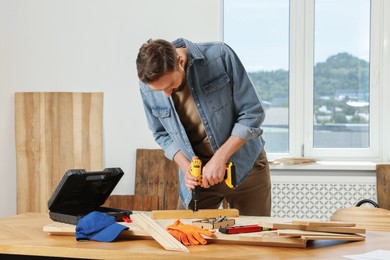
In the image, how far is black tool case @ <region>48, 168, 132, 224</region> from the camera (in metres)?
2.37

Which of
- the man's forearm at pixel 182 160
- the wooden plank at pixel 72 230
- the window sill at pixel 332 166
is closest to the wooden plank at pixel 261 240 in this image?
the wooden plank at pixel 72 230

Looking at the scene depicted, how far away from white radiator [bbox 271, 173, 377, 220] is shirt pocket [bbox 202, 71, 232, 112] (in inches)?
74.6

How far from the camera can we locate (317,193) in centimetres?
452

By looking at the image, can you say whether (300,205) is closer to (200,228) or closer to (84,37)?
(84,37)

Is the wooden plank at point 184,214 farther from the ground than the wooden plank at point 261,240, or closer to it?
farther from the ground

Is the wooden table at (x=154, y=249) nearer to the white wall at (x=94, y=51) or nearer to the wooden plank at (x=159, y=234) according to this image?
the wooden plank at (x=159, y=234)

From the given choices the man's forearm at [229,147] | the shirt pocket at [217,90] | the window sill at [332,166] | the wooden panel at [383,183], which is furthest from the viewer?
the window sill at [332,166]

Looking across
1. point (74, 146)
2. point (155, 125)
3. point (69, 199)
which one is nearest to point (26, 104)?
point (74, 146)

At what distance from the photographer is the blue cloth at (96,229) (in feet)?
7.13

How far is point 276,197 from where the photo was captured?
4562mm

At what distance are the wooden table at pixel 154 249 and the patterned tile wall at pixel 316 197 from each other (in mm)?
2226

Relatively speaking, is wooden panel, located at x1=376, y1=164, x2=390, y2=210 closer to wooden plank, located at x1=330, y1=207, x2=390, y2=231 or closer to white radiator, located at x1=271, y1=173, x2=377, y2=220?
white radiator, located at x1=271, y1=173, x2=377, y2=220

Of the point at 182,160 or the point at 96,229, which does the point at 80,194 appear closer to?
the point at 96,229

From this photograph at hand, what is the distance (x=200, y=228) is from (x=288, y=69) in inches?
109
